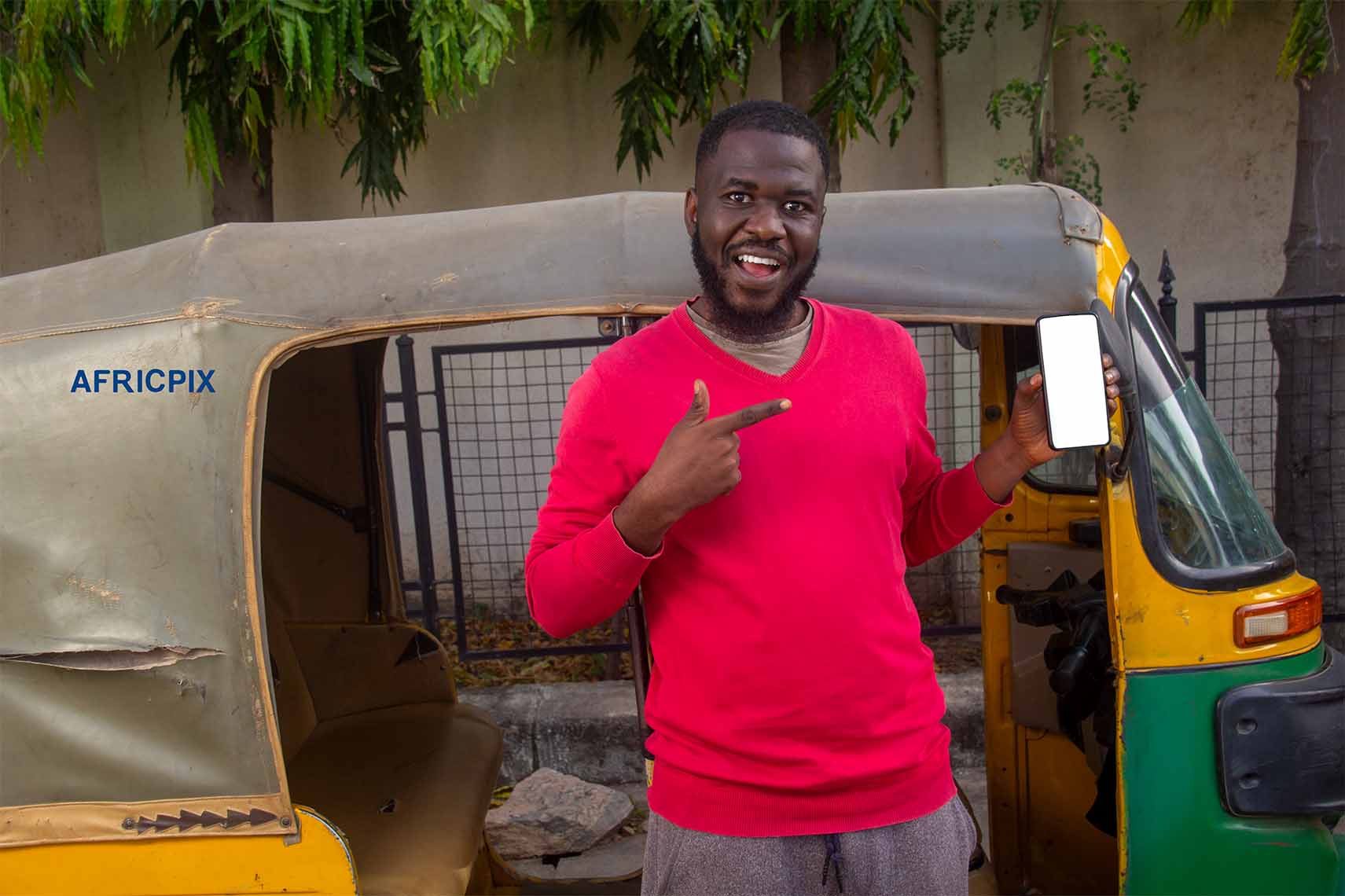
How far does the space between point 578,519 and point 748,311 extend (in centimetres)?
47

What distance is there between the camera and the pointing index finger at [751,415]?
1632 mm

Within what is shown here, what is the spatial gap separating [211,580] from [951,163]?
525 cm

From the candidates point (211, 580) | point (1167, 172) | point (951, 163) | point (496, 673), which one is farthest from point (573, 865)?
point (1167, 172)

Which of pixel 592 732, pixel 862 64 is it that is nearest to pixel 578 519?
pixel 592 732

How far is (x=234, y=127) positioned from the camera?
17.6 feet

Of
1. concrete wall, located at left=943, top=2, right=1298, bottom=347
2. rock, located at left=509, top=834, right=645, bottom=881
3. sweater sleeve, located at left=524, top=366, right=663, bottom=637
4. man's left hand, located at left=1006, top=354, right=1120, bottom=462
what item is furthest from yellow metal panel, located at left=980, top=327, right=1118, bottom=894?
concrete wall, located at left=943, top=2, right=1298, bottom=347

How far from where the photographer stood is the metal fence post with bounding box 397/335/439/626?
5559 mm

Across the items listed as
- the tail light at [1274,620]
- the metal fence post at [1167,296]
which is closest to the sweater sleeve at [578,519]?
the tail light at [1274,620]

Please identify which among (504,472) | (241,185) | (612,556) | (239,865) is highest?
(241,185)

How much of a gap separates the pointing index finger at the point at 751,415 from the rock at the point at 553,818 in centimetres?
326

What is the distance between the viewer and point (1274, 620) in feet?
8.13

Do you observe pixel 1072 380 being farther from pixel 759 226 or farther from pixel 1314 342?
pixel 1314 342

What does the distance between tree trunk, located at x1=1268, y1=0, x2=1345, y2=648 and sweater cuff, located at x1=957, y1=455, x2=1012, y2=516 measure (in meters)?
4.02

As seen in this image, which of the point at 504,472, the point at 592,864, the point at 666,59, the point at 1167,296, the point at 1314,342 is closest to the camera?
the point at 592,864
